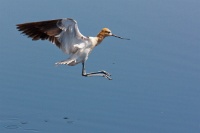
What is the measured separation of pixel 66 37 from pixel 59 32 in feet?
0.46

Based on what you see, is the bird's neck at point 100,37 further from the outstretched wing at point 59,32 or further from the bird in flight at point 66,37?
the outstretched wing at point 59,32

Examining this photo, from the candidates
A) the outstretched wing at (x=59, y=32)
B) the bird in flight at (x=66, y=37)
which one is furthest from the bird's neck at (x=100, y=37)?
the outstretched wing at (x=59, y=32)

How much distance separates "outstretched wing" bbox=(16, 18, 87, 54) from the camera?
22844 mm

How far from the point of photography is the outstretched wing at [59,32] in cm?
2284

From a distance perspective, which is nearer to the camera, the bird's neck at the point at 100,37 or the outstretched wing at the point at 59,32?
the outstretched wing at the point at 59,32

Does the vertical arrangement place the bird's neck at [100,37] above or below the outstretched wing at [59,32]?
above

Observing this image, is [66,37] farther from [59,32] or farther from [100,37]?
[100,37]

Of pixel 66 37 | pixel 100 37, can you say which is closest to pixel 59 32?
pixel 66 37

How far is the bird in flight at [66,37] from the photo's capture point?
22891mm

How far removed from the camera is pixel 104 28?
23.5 m

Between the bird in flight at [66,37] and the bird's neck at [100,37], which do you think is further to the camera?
the bird's neck at [100,37]

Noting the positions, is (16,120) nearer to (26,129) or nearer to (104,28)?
(26,129)

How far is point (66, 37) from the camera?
2306 centimetres

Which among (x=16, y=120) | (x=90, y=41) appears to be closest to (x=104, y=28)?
(x=90, y=41)
